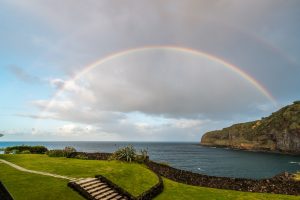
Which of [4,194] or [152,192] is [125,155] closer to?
[152,192]

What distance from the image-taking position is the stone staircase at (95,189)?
81.0 ft

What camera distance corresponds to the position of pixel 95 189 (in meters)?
26.0

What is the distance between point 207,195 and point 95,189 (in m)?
12.6

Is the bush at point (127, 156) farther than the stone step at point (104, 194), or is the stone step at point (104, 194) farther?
the bush at point (127, 156)

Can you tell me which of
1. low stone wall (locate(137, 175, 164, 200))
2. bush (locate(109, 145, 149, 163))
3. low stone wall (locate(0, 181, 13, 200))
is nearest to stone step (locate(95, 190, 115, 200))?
low stone wall (locate(137, 175, 164, 200))

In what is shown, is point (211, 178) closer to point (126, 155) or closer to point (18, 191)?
point (126, 155)

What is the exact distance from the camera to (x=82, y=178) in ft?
91.6

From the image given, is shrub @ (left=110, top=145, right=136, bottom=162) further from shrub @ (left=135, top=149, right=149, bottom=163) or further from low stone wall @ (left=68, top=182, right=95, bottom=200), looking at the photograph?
low stone wall @ (left=68, top=182, right=95, bottom=200)

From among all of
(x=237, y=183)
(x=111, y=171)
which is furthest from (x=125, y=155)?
(x=237, y=183)

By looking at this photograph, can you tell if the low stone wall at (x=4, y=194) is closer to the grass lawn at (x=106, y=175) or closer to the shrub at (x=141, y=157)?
the grass lawn at (x=106, y=175)

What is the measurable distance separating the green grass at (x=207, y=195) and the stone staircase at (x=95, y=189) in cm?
483

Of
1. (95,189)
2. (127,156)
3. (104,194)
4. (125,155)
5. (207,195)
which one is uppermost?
(125,155)

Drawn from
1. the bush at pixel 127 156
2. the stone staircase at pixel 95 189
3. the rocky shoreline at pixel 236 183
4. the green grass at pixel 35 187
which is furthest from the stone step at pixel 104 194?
the rocky shoreline at pixel 236 183

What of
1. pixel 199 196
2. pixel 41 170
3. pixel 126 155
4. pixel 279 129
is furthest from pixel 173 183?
pixel 279 129
